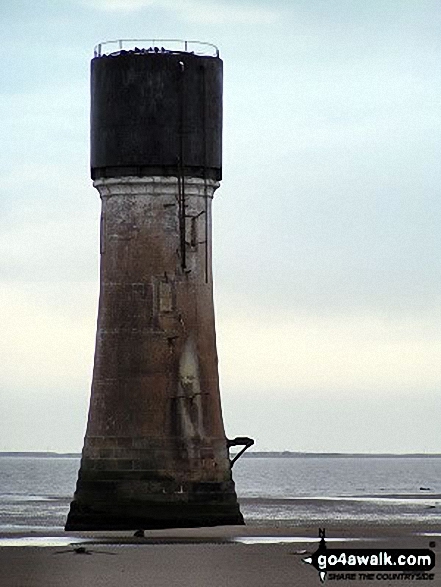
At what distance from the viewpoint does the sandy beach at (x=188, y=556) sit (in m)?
40.2

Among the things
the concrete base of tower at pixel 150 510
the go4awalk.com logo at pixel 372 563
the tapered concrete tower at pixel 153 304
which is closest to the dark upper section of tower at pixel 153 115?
the tapered concrete tower at pixel 153 304

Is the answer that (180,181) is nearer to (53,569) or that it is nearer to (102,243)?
(102,243)

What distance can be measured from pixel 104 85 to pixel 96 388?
7349 mm

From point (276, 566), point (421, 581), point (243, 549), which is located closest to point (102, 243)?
point (243, 549)

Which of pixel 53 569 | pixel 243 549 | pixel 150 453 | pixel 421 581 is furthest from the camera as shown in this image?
pixel 150 453

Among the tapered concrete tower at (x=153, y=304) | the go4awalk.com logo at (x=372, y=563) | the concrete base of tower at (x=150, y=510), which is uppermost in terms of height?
the tapered concrete tower at (x=153, y=304)

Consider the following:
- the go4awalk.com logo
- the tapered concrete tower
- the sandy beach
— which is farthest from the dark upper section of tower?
the go4awalk.com logo

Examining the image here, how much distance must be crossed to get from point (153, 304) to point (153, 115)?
4531mm

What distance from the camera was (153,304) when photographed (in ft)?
180

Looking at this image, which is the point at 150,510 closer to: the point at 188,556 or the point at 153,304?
the point at 153,304

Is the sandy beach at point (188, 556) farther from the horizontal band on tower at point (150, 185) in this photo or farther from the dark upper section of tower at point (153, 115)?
the dark upper section of tower at point (153, 115)

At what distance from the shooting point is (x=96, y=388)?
55.5 m

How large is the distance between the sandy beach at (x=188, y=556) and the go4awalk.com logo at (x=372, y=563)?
177mm

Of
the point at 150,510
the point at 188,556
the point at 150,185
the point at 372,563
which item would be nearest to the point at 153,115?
the point at 150,185
